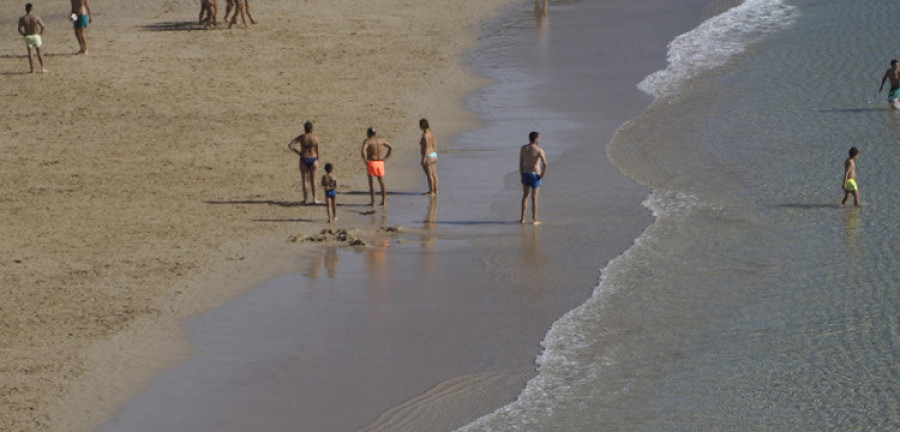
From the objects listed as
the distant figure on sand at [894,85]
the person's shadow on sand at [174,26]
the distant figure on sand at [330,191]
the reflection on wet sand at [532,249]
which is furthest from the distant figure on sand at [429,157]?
the person's shadow on sand at [174,26]

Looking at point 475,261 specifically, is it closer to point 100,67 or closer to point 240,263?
point 240,263

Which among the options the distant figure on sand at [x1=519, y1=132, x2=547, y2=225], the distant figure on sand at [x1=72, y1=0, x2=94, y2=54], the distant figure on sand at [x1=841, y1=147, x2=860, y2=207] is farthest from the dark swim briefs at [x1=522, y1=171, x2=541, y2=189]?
the distant figure on sand at [x1=72, y1=0, x2=94, y2=54]

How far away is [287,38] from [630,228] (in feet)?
47.8

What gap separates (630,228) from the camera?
61.5ft

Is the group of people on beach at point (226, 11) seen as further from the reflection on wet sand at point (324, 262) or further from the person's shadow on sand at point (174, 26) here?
the reflection on wet sand at point (324, 262)

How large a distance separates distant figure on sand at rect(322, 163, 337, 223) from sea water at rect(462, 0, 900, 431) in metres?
4.11

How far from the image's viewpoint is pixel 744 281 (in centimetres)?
1669

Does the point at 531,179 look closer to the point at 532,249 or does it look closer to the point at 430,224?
the point at 532,249

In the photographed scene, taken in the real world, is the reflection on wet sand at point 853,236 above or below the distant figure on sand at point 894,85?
below

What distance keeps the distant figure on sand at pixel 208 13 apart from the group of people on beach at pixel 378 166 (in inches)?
488

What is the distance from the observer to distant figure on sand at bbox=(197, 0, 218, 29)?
102ft

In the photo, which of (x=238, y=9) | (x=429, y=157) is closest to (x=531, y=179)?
(x=429, y=157)

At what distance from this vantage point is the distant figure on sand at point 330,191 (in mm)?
18272

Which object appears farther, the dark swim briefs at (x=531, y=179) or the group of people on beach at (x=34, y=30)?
the group of people on beach at (x=34, y=30)
